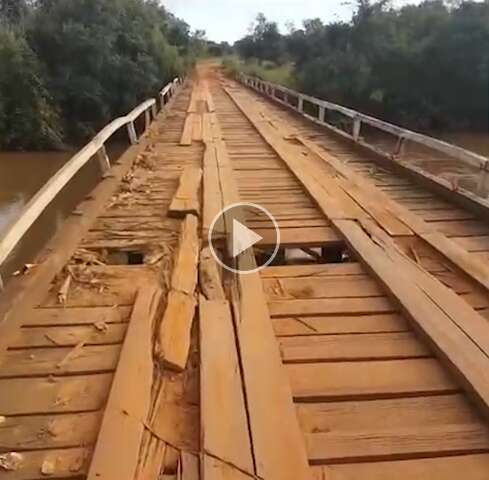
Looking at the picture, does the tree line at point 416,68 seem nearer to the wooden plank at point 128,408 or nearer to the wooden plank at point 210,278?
the wooden plank at point 210,278

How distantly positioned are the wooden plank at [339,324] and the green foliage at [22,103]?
2392 cm

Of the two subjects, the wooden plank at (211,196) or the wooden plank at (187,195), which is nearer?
the wooden plank at (211,196)

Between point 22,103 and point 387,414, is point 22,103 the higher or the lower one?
the lower one

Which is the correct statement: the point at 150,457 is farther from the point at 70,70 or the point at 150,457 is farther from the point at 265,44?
the point at 265,44

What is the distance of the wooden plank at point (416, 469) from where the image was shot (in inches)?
74.8

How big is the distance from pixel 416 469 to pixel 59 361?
4.87 feet

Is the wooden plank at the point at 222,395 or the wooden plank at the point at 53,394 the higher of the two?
the wooden plank at the point at 222,395

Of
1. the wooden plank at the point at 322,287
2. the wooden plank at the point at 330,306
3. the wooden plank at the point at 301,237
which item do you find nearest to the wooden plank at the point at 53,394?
the wooden plank at the point at 330,306

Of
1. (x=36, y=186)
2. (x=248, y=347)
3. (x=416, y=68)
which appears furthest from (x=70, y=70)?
(x=248, y=347)

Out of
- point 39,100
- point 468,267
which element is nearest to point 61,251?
point 468,267

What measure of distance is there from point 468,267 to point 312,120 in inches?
358

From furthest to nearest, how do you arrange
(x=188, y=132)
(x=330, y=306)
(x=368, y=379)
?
(x=188, y=132)
(x=330, y=306)
(x=368, y=379)

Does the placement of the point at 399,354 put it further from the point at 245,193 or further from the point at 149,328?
the point at 245,193

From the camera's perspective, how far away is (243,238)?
423cm
